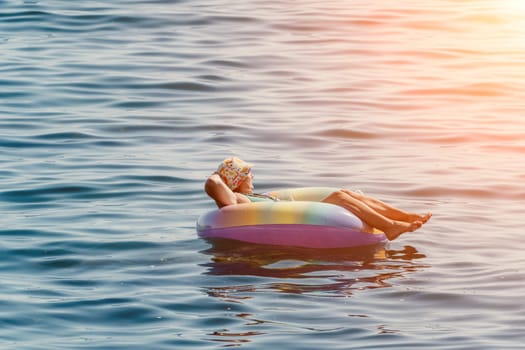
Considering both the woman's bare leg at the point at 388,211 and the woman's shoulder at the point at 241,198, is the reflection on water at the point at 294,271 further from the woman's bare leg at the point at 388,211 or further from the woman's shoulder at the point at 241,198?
the woman's shoulder at the point at 241,198

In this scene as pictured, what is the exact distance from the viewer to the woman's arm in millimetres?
12617

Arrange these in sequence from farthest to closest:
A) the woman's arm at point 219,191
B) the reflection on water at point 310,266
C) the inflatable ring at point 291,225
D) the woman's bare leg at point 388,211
→ the woman's bare leg at point 388,211 < the woman's arm at point 219,191 < the inflatable ring at point 291,225 < the reflection on water at point 310,266

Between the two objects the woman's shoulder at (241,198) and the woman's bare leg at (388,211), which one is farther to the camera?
the woman's shoulder at (241,198)

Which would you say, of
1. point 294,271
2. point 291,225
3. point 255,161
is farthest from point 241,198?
point 255,161

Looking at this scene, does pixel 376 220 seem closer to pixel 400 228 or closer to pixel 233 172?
pixel 400 228

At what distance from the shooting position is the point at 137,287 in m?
11.2

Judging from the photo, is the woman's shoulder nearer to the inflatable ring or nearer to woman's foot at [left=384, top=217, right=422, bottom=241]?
the inflatable ring

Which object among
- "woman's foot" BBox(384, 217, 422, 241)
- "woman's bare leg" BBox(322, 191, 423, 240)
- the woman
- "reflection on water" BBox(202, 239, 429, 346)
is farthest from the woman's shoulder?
"woman's foot" BBox(384, 217, 422, 241)

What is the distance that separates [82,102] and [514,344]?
10.8 meters

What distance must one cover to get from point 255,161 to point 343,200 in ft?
12.0

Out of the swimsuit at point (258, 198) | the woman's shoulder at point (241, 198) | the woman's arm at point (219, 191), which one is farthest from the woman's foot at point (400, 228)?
the woman's arm at point (219, 191)

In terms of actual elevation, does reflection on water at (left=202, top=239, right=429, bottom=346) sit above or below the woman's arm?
below

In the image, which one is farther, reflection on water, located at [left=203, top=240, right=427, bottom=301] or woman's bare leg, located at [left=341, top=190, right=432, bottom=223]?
woman's bare leg, located at [left=341, top=190, right=432, bottom=223]

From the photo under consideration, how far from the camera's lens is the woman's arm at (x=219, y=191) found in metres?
12.6
